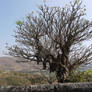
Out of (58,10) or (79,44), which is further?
(79,44)

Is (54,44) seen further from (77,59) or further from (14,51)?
(14,51)

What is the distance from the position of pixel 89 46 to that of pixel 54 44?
6.71 ft

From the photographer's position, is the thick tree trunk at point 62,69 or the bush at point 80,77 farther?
the thick tree trunk at point 62,69

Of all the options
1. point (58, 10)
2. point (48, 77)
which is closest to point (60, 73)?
point (48, 77)

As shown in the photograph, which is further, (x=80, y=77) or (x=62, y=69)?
(x=62, y=69)

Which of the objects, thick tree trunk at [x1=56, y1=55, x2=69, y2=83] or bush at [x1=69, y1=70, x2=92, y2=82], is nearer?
bush at [x1=69, y1=70, x2=92, y2=82]

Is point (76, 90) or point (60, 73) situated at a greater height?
point (60, 73)

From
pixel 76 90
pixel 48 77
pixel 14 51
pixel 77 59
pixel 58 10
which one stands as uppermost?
pixel 58 10

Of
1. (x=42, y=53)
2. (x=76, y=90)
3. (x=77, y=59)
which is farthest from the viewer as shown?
(x=77, y=59)

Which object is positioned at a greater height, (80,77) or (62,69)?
(62,69)

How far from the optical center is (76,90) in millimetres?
3139

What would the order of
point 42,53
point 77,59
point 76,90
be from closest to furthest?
point 76,90, point 42,53, point 77,59

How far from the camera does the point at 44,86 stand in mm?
3250

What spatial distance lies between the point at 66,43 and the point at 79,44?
1.09 m
